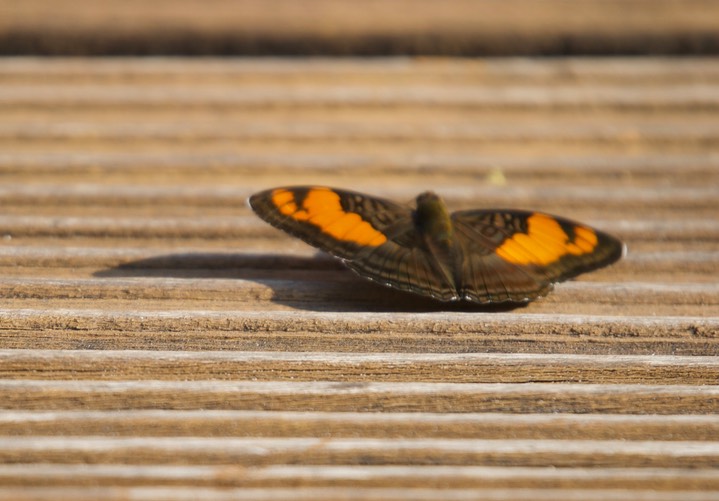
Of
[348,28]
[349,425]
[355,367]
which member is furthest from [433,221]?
[348,28]

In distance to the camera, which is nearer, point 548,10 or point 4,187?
point 4,187

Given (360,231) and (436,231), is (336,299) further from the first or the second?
(436,231)

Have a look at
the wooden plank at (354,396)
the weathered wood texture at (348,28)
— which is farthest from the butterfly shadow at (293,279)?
Answer: the weathered wood texture at (348,28)

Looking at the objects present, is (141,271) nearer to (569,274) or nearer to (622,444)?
(569,274)

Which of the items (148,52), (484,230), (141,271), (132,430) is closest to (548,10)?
(484,230)

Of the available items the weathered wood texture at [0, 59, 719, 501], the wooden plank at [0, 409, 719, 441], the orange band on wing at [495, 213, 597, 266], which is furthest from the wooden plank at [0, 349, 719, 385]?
the orange band on wing at [495, 213, 597, 266]

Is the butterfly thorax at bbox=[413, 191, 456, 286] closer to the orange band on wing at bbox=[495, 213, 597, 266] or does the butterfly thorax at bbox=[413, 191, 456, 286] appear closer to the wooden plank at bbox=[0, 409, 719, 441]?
the orange band on wing at bbox=[495, 213, 597, 266]

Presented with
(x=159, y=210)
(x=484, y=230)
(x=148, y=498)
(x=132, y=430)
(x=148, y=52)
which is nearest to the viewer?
(x=148, y=498)

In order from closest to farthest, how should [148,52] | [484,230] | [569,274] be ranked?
[569,274]
[484,230]
[148,52]
